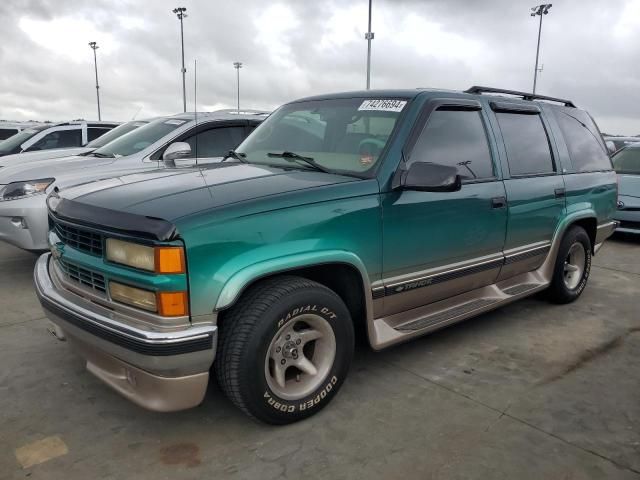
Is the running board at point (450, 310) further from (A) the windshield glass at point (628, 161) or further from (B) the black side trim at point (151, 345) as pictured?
(A) the windshield glass at point (628, 161)

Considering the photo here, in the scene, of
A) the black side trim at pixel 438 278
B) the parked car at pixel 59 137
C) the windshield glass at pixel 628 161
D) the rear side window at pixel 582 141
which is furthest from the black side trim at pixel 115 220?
the windshield glass at pixel 628 161

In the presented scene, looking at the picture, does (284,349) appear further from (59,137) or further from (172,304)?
(59,137)

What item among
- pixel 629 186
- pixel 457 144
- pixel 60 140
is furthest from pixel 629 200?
pixel 60 140

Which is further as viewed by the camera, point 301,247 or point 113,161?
point 113,161

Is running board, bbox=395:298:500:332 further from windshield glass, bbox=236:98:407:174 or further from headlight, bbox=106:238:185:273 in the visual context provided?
headlight, bbox=106:238:185:273

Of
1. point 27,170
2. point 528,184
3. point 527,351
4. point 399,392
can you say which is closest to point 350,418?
point 399,392

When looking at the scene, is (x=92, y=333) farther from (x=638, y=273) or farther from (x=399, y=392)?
(x=638, y=273)

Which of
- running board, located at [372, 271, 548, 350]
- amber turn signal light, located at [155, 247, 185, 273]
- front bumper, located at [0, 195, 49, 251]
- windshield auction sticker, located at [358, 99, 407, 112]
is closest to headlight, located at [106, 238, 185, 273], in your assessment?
amber turn signal light, located at [155, 247, 185, 273]

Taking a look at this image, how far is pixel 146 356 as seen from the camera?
2.37 metres

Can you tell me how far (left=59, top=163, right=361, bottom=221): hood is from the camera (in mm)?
2539

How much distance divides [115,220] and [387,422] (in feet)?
5.79

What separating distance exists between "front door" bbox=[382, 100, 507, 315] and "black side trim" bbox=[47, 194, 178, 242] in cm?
129

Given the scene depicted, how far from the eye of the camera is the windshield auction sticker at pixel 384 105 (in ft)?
11.4

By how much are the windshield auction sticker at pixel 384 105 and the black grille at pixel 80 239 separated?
193 centimetres
